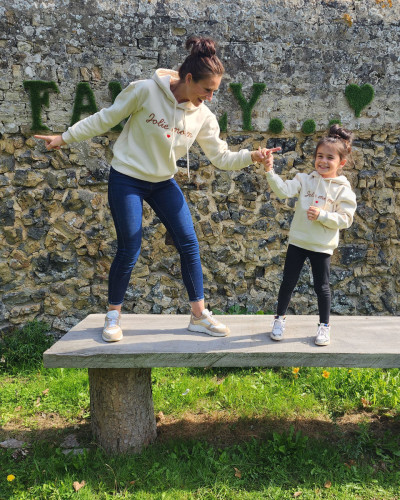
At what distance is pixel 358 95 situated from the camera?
4969 mm

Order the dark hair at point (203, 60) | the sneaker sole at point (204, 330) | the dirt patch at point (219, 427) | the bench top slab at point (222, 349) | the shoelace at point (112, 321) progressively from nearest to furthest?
the dark hair at point (203, 60), the bench top slab at point (222, 349), the shoelace at point (112, 321), the sneaker sole at point (204, 330), the dirt patch at point (219, 427)

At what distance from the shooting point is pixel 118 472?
296 centimetres

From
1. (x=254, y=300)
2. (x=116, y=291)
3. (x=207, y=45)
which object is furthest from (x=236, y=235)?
(x=207, y=45)

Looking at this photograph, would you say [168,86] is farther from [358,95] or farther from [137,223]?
[358,95]

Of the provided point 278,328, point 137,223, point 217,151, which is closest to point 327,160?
point 217,151

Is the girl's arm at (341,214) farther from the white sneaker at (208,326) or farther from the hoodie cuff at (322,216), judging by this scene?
the white sneaker at (208,326)

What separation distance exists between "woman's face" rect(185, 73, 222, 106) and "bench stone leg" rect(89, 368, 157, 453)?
1819 millimetres

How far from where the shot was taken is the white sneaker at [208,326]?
3.23m

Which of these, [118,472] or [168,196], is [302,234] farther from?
[118,472]

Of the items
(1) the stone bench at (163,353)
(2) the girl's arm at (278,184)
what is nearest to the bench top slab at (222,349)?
(1) the stone bench at (163,353)

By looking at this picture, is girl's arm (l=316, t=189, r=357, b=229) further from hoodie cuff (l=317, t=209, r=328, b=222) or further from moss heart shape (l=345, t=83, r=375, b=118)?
moss heart shape (l=345, t=83, r=375, b=118)

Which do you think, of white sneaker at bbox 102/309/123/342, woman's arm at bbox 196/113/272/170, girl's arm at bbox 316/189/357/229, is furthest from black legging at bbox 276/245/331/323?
white sneaker at bbox 102/309/123/342

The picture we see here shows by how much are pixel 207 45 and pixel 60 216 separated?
269cm

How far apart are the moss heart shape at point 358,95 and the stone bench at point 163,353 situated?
2464 mm
